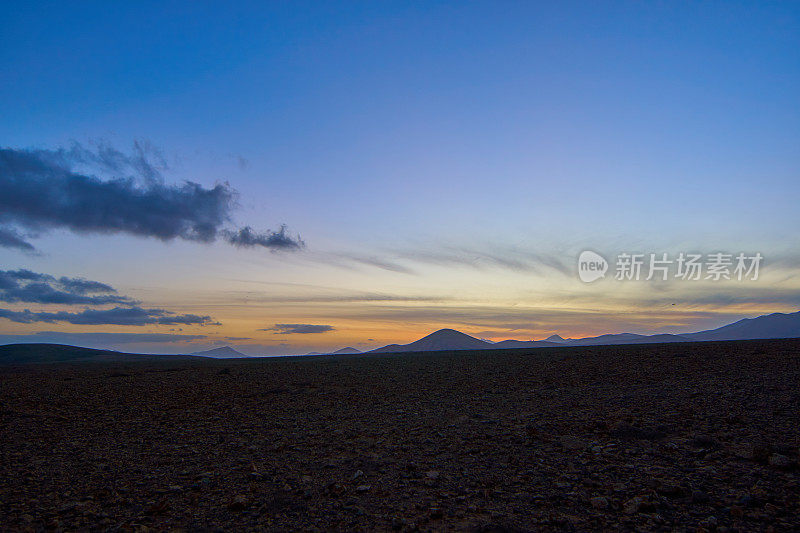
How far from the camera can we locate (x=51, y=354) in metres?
89.3

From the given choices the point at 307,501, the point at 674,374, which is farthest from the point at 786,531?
the point at 674,374

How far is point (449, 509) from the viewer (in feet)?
19.7

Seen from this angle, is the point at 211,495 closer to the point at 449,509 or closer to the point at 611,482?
the point at 449,509

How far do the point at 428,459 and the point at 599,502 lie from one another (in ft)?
10.8

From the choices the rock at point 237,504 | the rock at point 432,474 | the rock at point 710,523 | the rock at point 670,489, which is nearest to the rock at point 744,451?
the rock at point 670,489

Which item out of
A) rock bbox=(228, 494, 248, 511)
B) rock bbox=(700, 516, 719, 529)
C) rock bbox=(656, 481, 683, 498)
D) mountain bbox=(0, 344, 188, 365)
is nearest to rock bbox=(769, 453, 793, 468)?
rock bbox=(656, 481, 683, 498)

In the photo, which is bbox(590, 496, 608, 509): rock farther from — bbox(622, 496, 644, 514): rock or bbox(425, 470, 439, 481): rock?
bbox(425, 470, 439, 481): rock

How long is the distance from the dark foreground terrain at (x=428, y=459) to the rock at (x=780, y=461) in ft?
0.10

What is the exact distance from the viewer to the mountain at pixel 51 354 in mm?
81250

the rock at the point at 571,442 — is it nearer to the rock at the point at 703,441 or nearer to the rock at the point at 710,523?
the rock at the point at 703,441

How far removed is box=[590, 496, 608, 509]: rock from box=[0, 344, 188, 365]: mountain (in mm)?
88472

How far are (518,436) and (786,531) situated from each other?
4939mm

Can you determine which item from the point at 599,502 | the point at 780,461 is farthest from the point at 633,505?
the point at 780,461

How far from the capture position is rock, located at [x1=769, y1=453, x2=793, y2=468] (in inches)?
255
